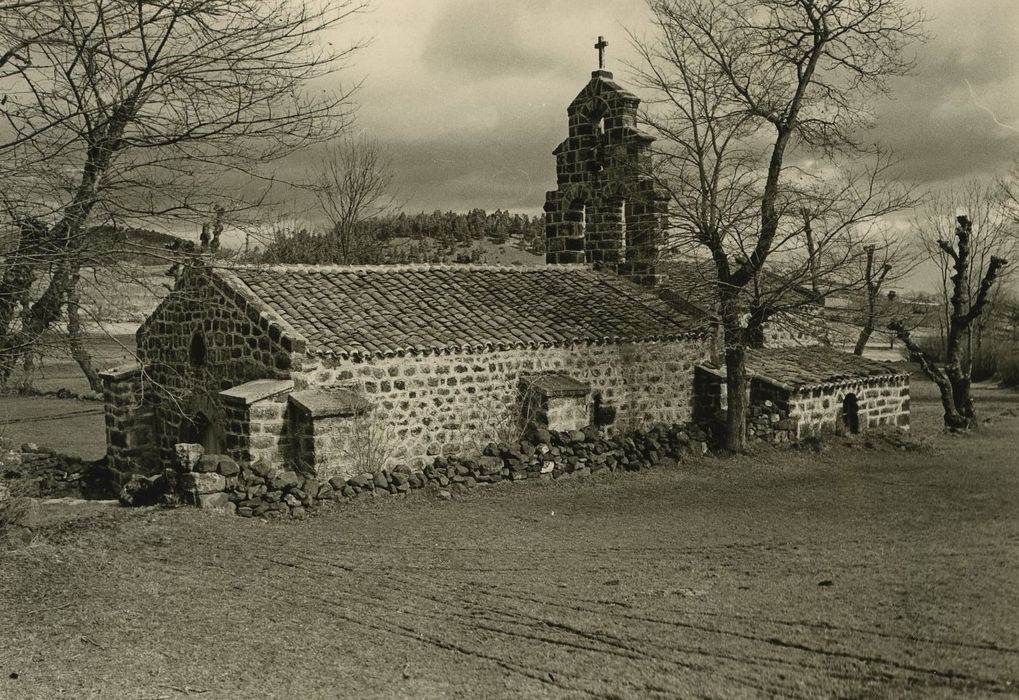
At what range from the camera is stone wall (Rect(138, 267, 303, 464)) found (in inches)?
541

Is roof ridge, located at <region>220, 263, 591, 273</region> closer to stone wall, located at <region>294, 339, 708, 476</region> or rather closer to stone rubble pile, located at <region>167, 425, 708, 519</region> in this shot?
stone wall, located at <region>294, 339, 708, 476</region>

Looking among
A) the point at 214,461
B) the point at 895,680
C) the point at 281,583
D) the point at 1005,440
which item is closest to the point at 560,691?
the point at 895,680

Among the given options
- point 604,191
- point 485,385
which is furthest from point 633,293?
point 485,385

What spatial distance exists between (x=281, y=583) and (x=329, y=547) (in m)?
1.62

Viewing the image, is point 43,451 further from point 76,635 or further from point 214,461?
point 76,635

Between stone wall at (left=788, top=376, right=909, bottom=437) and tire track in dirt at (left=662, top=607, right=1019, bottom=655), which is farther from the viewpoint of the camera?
stone wall at (left=788, top=376, right=909, bottom=437)

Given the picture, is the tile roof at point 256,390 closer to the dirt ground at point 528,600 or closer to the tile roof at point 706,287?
the dirt ground at point 528,600

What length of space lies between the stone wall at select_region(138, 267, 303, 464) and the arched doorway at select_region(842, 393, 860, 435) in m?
13.4

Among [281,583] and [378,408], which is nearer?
[281,583]

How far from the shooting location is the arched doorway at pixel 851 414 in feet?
65.7

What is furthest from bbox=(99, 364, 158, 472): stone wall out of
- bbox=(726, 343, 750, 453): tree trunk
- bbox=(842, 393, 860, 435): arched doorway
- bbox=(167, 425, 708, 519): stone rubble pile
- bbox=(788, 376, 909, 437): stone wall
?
bbox=(842, 393, 860, 435): arched doorway

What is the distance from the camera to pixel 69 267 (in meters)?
9.31

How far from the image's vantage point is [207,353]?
607 inches

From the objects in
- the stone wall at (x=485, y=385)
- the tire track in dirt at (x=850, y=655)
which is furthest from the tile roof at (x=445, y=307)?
the tire track in dirt at (x=850, y=655)
